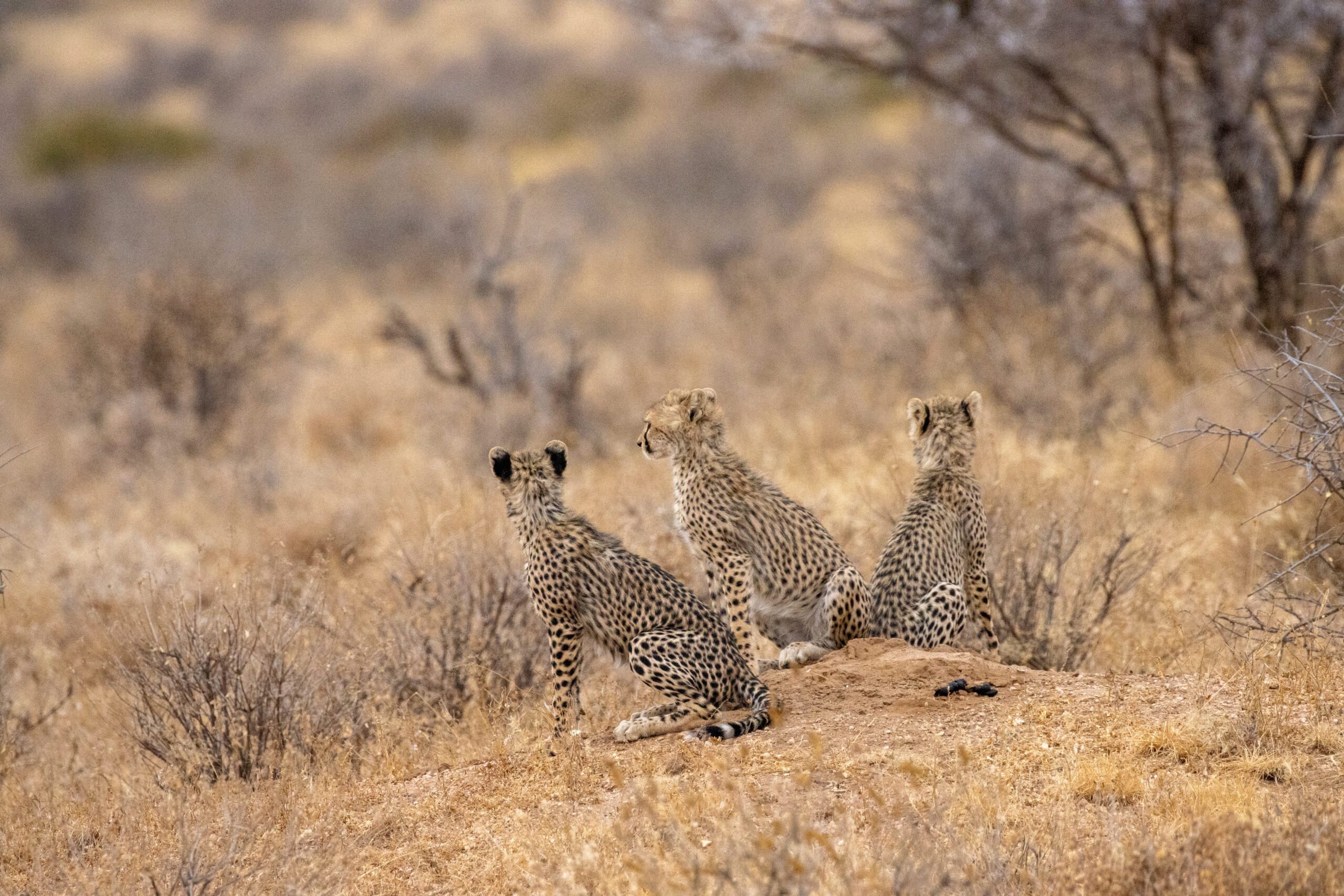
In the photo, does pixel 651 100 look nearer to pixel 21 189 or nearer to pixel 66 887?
pixel 21 189

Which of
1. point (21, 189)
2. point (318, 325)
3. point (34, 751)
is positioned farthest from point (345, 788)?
point (21, 189)

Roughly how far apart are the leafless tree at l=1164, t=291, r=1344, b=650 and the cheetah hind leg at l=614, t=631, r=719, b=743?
172 cm

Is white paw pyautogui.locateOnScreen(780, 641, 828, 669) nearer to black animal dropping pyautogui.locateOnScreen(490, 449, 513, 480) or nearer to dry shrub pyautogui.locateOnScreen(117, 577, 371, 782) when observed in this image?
black animal dropping pyautogui.locateOnScreen(490, 449, 513, 480)

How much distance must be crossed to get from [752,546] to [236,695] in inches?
76.1

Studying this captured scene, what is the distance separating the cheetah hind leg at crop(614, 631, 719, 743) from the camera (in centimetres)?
472

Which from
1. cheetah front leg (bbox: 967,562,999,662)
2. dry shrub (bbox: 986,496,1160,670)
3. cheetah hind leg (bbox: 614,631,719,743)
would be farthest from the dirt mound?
dry shrub (bbox: 986,496,1160,670)

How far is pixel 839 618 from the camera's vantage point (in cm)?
521

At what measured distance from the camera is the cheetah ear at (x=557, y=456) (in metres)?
5.27

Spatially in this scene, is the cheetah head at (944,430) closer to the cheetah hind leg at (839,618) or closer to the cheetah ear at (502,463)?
the cheetah hind leg at (839,618)

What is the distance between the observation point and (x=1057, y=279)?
1112 centimetres

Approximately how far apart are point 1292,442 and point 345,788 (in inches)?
202

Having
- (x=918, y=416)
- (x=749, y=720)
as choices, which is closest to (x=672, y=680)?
(x=749, y=720)

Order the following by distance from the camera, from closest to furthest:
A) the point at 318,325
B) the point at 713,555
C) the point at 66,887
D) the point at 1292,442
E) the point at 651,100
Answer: the point at 66,887 → the point at 713,555 → the point at 1292,442 → the point at 318,325 → the point at 651,100

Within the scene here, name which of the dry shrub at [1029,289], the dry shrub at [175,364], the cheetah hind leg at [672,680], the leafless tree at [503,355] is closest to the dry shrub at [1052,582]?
the cheetah hind leg at [672,680]
